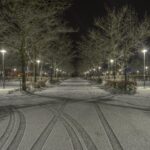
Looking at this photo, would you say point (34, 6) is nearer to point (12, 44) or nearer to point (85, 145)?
point (12, 44)

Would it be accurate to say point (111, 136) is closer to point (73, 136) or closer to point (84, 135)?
point (84, 135)

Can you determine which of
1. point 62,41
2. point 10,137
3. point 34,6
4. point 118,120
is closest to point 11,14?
point 34,6

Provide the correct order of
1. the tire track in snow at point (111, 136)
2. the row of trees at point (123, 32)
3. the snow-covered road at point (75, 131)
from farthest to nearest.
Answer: the row of trees at point (123, 32)
the snow-covered road at point (75, 131)
the tire track in snow at point (111, 136)

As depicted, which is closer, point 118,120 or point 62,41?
point 118,120

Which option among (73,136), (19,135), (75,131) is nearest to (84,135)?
(73,136)

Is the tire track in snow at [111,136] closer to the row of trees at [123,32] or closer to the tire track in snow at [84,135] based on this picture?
the tire track in snow at [84,135]

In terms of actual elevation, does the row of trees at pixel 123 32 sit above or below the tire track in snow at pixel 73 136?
above

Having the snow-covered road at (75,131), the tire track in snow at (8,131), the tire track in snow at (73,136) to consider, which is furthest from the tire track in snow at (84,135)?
the tire track in snow at (8,131)

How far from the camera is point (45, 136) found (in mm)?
10094

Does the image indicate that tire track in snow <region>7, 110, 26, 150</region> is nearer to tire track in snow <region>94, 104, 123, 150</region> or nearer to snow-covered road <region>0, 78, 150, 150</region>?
snow-covered road <region>0, 78, 150, 150</region>

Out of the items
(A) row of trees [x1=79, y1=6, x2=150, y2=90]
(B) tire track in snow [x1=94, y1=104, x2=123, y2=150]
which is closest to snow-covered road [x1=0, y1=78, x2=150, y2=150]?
(B) tire track in snow [x1=94, y1=104, x2=123, y2=150]

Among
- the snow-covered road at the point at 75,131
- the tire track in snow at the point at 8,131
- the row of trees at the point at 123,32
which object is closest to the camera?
the snow-covered road at the point at 75,131

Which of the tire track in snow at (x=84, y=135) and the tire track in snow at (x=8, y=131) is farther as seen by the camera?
the tire track in snow at (x=8, y=131)

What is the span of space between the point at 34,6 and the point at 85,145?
2836 cm
